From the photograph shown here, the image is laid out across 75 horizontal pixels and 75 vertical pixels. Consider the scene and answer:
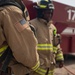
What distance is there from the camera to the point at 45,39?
330 cm

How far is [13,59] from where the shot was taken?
200 centimetres

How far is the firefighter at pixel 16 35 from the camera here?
1850 mm

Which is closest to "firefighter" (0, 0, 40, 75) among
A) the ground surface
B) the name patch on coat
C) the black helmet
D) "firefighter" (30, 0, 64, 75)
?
the name patch on coat

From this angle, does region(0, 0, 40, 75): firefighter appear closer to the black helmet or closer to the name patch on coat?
the name patch on coat

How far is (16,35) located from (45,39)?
4.80 ft

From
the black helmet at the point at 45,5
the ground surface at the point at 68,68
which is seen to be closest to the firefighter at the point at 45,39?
the black helmet at the point at 45,5

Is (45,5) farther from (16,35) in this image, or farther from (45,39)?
(16,35)

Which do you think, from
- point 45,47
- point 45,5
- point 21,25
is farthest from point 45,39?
point 21,25

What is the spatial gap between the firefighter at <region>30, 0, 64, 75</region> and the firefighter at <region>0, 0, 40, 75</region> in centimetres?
123

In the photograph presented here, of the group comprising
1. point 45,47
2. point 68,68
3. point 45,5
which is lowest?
point 68,68

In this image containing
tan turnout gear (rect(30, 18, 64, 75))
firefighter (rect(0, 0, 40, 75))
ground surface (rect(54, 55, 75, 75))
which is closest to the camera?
firefighter (rect(0, 0, 40, 75))

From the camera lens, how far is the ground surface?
6076 millimetres

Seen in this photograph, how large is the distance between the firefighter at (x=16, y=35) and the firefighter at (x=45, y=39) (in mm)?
1226

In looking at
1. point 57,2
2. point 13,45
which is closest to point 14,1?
point 13,45
